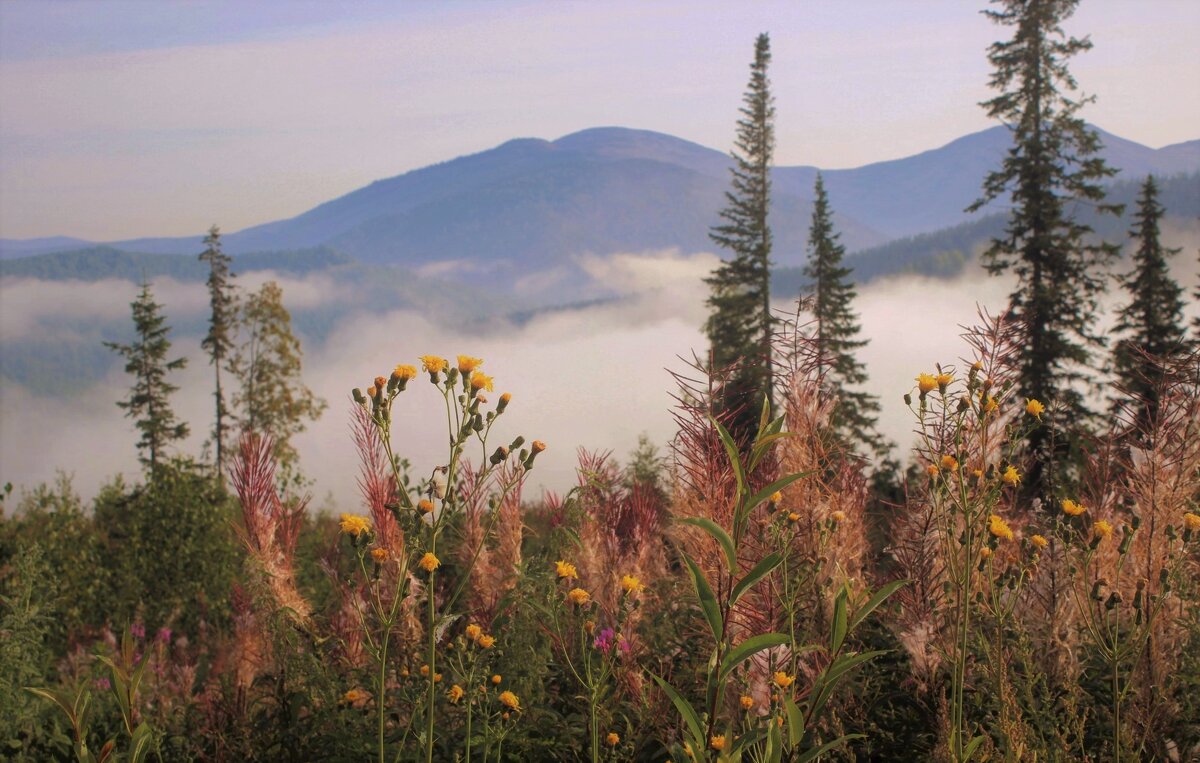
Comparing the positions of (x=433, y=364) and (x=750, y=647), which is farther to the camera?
(x=433, y=364)

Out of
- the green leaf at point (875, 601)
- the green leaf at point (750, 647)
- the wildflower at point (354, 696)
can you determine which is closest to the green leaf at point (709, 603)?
the green leaf at point (750, 647)

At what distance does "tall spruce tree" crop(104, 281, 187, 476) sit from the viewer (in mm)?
35844

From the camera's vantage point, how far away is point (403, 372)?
10.7 feet

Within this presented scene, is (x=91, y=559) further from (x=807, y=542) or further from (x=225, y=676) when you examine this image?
(x=807, y=542)

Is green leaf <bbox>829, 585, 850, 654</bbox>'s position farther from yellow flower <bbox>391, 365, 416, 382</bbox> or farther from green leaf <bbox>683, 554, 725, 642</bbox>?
yellow flower <bbox>391, 365, 416, 382</bbox>

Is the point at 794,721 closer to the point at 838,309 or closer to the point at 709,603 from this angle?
the point at 709,603

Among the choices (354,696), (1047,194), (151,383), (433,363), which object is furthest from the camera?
(151,383)

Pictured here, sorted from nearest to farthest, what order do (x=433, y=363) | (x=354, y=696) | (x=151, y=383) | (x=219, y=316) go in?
1. (x=433, y=363)
2. (x=354, y=696)
3. (x=151, y=383)
4. (x=219, y=316)

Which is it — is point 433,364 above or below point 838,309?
above

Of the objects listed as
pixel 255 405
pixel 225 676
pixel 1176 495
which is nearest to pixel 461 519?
pixel 225 676

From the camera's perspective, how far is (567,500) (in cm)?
534

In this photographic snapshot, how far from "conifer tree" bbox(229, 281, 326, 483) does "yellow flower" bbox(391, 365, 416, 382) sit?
130 feet

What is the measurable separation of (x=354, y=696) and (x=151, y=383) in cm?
3587

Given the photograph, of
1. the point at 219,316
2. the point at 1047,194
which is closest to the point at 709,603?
the point at 1047,194
